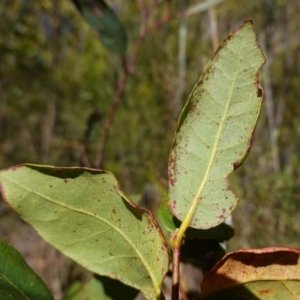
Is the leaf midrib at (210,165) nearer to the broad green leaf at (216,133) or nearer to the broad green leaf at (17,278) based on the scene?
the broad green leaf at (216,133)

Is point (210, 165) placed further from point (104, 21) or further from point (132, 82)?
point (132, 82)

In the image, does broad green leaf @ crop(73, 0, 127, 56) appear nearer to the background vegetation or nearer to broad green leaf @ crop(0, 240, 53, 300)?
broad green leaf @ crop(0, 240, 53, 300)

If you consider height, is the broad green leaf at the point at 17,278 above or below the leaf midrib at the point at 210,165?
below

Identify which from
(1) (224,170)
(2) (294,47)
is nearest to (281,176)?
(1) (224,170)

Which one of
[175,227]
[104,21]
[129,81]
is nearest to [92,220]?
[175,227]

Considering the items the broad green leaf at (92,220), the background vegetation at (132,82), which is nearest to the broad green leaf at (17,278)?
the broad green leaf at (92,220)

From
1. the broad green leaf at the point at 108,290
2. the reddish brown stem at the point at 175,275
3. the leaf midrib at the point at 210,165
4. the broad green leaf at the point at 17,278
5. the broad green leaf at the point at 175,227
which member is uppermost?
the leaf midrib at the point at 210,165
